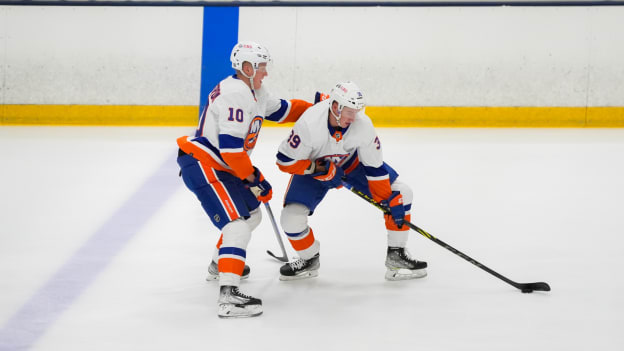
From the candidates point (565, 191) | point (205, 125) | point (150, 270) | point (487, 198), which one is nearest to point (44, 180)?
point (150, 270)

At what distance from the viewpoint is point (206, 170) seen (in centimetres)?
348

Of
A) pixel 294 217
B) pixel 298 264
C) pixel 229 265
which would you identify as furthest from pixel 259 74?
pixel 298 264

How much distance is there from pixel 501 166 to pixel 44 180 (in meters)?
3.37

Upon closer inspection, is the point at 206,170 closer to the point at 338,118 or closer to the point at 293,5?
the point at 338,118

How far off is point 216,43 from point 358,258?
4393 millimetres

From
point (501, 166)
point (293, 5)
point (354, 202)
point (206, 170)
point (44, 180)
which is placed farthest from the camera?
point (293, 5)

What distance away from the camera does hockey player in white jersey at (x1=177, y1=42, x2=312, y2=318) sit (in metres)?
3.36

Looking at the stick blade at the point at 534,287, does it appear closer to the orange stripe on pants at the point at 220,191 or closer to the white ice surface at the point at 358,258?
the white ice surface at the point at 358,258

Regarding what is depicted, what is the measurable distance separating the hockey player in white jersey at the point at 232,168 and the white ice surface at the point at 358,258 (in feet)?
0.63

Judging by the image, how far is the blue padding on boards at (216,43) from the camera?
805 centimetres

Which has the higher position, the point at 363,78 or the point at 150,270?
the point at 363,78

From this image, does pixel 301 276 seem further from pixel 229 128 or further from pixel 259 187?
pixel 229 128

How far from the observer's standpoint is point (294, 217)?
12.4 feet

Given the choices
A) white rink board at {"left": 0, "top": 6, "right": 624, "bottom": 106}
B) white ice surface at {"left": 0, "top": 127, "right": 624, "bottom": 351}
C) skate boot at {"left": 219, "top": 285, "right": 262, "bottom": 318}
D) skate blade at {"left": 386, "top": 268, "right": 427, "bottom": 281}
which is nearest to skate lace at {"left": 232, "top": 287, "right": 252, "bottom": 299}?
Answer: skate boot at {"left": 219, "top": 285, "right": 262, "bottom": 318}
